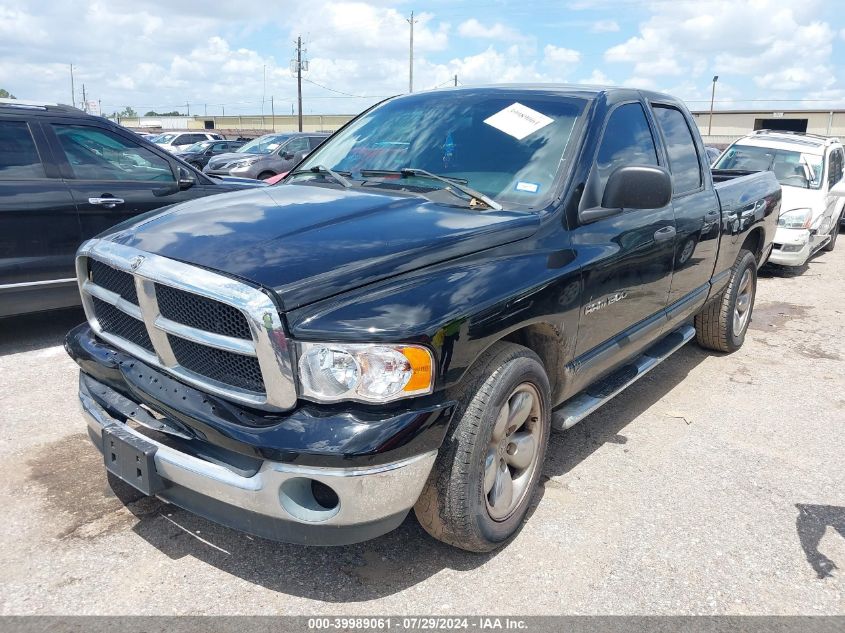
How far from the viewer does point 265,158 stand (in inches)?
648

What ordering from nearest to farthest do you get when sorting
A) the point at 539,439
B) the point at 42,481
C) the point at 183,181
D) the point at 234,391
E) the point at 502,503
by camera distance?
the point at 234,391 < the point at 502,503 < the point at 539,439 < the point at 42,481 < the point at 183,181

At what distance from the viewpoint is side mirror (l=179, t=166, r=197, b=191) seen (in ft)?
19.5

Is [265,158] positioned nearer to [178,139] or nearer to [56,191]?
[56,191]

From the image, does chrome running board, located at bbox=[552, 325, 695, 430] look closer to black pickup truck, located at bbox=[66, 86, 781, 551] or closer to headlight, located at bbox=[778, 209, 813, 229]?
black pickup truck, located at bbox=[66, 86, 781, 551]

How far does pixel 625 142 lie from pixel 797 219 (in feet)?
20.8

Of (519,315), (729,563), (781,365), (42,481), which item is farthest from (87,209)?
(781,365)

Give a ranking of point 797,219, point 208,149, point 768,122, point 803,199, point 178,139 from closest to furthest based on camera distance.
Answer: point 797,219 → point 803,199 → point 208,149 → point 178,139 → point 768,122

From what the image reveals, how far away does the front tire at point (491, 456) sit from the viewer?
2475mm

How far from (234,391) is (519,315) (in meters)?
1.10

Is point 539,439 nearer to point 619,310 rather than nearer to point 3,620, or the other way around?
point 619,310

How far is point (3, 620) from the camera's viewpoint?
7.83ft

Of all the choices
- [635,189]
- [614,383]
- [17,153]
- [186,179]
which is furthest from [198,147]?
[635,189]

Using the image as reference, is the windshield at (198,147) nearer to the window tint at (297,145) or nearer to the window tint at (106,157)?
the window tint at (297,145)

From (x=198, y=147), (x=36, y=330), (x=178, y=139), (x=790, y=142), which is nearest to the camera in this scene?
(x=36, y=330)
